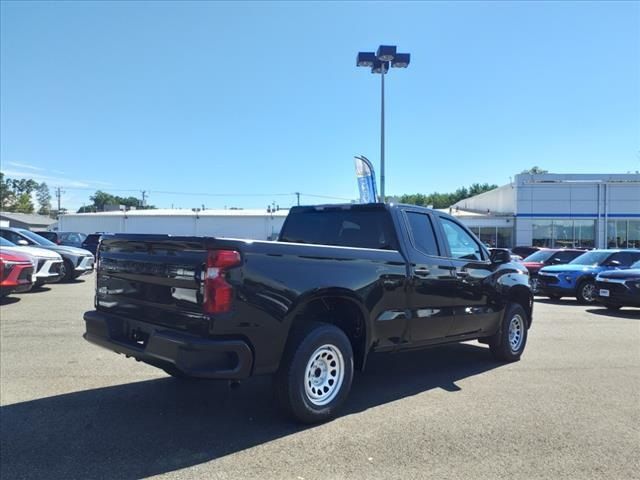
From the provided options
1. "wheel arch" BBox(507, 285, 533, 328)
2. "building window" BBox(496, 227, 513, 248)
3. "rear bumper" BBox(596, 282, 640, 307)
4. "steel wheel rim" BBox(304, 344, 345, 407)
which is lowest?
"steel wheel rim" BBox(304, 344, 345, 407)

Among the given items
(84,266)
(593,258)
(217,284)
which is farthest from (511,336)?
(84,266)

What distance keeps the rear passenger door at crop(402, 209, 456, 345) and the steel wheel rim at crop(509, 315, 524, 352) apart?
161 centimetres

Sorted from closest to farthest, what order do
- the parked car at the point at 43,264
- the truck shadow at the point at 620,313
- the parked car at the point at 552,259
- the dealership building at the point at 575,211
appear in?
the truck shadow at the point at 620,313, the parked car at the point at 43,264, the parked car at the point at 552,259, the dealership building at the point at 575,211

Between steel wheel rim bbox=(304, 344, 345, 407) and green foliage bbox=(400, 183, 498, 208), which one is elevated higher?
green foliage bbox=(400, 183, 498, 208)

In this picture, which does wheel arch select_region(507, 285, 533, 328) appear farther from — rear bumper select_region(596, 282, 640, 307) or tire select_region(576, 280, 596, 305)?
tire select_region(576, 280, 596, 305)

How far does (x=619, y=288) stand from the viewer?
12547mm

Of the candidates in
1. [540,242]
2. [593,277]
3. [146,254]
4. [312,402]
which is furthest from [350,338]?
[540,242]

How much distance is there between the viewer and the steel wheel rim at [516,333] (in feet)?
23.6

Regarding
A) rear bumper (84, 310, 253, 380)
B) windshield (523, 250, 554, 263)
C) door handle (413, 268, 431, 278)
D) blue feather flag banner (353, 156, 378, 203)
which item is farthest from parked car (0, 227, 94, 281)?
windshield (523, 250, 554, 263)

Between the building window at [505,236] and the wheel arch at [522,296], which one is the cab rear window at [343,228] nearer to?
the wheel arch at [522,296]

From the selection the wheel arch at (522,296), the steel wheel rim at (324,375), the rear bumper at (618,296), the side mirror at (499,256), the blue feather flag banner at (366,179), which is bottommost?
the steel wheel rim at (324,375)

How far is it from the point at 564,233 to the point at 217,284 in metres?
41.8

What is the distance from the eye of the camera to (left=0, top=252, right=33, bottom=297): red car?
10.7m

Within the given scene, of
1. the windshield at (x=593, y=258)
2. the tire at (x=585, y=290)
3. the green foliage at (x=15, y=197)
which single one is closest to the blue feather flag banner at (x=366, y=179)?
the windshield at (x=593, y=258)
